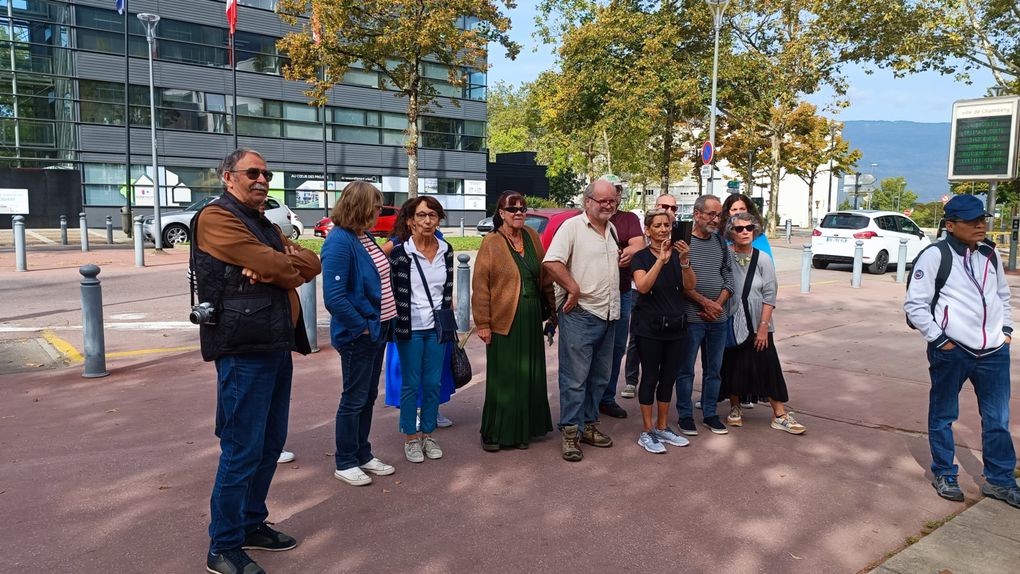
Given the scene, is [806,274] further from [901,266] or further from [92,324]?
[92,324]

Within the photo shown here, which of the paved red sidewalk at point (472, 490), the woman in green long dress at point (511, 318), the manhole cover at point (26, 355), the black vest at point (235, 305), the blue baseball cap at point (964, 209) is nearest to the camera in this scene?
the black vest at point (235, 305)

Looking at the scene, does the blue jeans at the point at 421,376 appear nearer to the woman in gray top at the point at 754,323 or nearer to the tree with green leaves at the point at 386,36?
the woman in gray top at the point at 754,323

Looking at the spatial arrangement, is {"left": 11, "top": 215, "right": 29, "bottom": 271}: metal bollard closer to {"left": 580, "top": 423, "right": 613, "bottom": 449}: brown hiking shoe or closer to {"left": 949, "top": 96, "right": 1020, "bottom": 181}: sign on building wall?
{"left": 580, "top": 423, "right": 613, "bottom": 449}: brown hiking shoe

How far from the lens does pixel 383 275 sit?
4.45 meters

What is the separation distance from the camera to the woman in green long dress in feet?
15.8

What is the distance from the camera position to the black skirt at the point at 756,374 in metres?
5.49

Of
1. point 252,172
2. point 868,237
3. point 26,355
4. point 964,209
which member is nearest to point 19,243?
point 26,355

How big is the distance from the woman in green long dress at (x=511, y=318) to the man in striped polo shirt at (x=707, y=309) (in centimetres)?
107

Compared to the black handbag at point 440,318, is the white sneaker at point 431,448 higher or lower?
lower

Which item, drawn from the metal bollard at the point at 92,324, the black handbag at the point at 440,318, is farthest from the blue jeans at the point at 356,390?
the metal bollard at the point at 92,324

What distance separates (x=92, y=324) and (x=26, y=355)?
1535 mm

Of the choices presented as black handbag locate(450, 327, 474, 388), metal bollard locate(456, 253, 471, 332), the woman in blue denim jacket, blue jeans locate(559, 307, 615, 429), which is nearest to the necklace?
blue jeans locate(559, 307, 615, 429)

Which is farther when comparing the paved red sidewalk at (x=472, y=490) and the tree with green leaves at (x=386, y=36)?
the tree with green leaves at (x=386, y=36)

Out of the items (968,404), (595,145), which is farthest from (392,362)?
(595,145)
